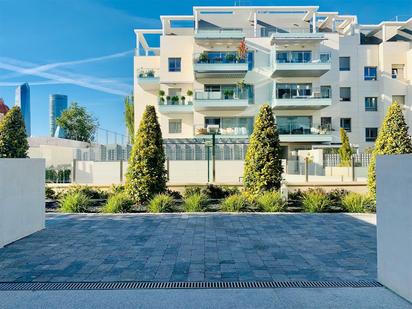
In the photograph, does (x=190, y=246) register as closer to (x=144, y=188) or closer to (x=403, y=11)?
(x=144, y=188)

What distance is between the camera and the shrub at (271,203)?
10887 mm

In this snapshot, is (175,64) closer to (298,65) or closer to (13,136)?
(298,65)

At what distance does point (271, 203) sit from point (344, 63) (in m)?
28.5

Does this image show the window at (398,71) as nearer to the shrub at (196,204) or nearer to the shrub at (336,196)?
the shrub at (336,196)

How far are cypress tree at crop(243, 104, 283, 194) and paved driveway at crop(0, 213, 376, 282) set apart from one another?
2551 millimetres

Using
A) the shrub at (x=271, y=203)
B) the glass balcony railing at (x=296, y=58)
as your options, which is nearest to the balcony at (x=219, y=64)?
the glass balcony railing at (x=296, y=58)

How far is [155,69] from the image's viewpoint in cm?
3403

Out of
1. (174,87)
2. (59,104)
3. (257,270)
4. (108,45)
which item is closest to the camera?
(257,270)

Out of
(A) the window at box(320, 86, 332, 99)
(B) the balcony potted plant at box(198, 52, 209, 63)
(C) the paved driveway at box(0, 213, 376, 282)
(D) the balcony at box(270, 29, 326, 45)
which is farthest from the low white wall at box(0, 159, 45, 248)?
(D) the balcony at box(270, 29, 326, 45)

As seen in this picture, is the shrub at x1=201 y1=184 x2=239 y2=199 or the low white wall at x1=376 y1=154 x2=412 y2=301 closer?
the low white wall at x1=376 y1=154 x2=412 y2=301

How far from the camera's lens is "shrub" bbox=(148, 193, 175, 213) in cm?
1091

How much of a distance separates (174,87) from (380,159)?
3008cm

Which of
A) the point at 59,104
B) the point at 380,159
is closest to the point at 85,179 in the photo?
the point at 380,159

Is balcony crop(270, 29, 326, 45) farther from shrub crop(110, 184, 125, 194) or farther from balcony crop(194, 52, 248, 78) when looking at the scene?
shrub crop(110, 184, 125, 194)
